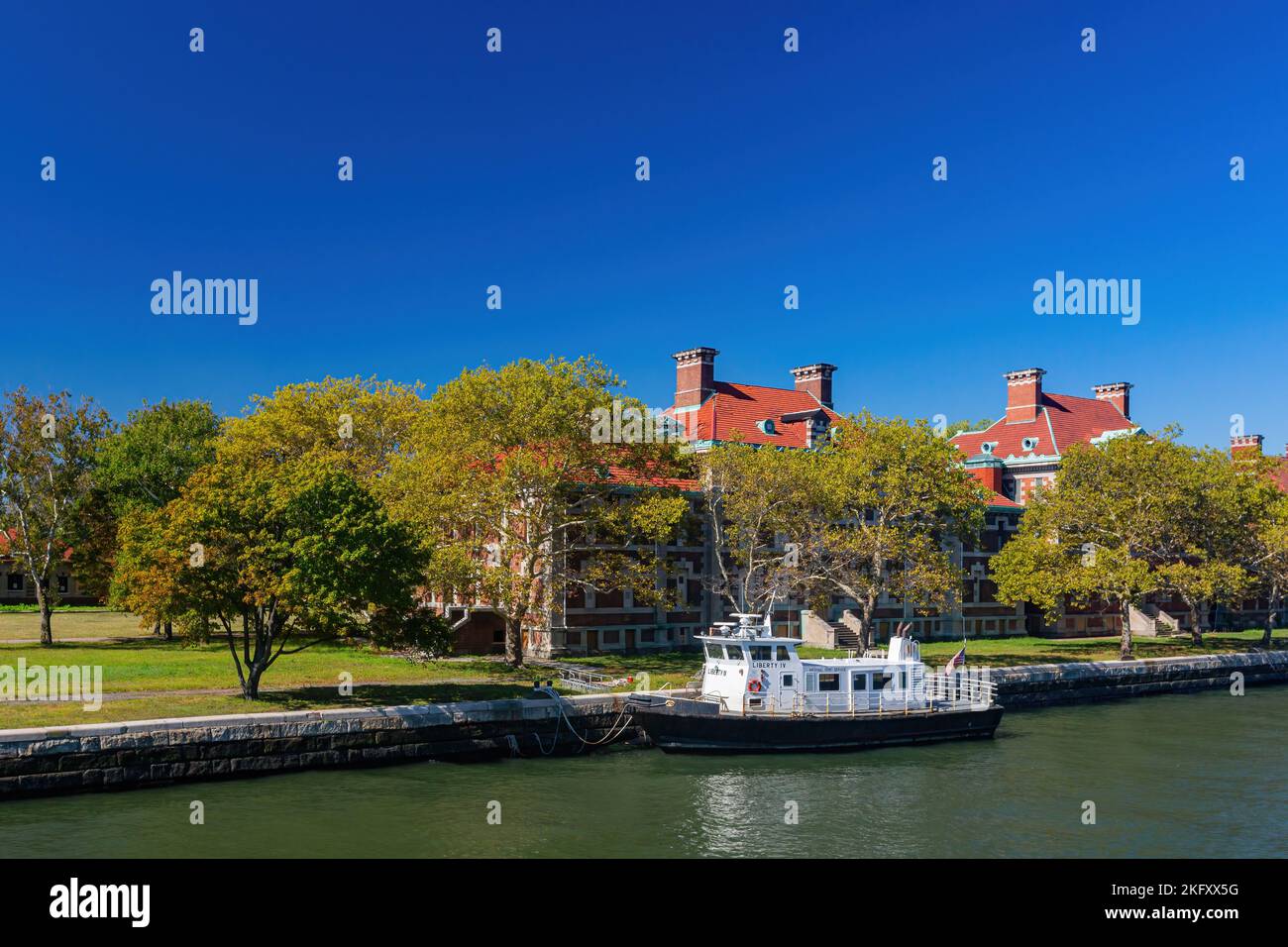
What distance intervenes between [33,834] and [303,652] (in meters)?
29.2

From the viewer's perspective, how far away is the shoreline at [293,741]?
32.4 meters

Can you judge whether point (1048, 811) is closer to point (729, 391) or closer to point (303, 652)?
point (303, 652)

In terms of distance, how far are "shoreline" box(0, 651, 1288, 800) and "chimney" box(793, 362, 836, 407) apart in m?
43.0

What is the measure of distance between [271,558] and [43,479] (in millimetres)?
28798

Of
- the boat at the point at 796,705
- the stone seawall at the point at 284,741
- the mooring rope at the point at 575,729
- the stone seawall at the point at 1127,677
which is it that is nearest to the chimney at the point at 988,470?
the stone seawall at the point at 1127,677

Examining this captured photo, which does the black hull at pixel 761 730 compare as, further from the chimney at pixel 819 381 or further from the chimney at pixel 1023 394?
the chimney at pixel 1023 394

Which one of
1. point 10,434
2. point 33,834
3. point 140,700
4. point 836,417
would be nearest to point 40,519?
point 10,434

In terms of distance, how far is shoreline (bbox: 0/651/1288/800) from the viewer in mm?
32406

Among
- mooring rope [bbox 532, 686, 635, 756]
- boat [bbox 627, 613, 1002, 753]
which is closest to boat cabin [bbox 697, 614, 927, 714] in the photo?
boat [bbox 627, 613, 1002, 753]

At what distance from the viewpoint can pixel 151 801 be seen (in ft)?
105

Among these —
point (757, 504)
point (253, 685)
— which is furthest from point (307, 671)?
point (757, 504)

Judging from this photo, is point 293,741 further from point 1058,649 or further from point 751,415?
point 1058,649

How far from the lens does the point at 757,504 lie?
2330 inches

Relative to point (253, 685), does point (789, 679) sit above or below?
below
